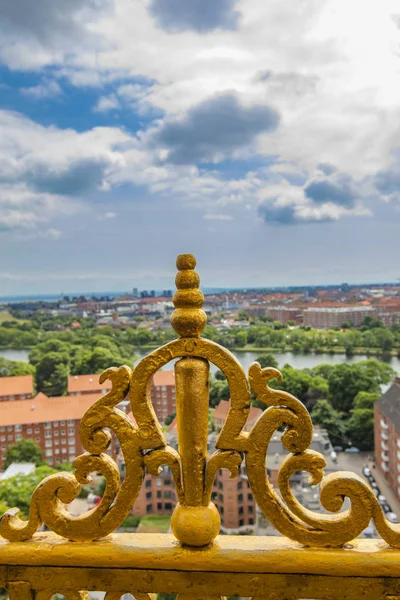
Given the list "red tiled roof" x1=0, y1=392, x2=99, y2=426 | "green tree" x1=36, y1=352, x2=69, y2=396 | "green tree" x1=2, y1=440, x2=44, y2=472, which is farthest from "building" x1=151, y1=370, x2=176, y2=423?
"green tree" x1=36, y1=352, x2=69, y2=396

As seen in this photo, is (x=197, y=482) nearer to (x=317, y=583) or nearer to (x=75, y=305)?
(x=317, y=583)

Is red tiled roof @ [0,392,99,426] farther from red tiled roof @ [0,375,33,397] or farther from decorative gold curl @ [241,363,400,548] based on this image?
decorative gold curl @ [241,363,400,548]

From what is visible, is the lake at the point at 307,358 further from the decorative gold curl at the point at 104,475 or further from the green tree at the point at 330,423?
the decorative gold curl at the point at 104,475

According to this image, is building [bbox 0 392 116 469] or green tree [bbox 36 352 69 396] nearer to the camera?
building [bbox 0 392 116 469]

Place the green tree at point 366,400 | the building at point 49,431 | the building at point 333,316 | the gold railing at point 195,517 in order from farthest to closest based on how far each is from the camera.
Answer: the building at point 333,316
the green tree at point 366,400
the building at point 49,431
the gold railing at point 195,517

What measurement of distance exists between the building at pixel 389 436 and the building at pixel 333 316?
56.2 meters

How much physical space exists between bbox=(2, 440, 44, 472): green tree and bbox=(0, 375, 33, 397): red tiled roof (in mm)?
11893

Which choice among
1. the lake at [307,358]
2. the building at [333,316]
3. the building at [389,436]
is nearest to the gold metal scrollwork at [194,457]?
the building at [389,436]

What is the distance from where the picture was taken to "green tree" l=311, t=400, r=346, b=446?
106ft

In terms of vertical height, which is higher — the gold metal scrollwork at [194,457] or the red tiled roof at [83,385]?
the gold metal scrollwork at [194,457]

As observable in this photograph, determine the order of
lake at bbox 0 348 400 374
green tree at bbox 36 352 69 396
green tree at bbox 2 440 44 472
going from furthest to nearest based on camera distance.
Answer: lake at bbox 0 348 400 374, green tree at bbox 36 352 69 396, green tree at bbox 2 440 44 472

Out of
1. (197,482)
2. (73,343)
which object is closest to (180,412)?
(197,482)

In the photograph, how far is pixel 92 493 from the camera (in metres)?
24.2

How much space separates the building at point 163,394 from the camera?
33.4m
